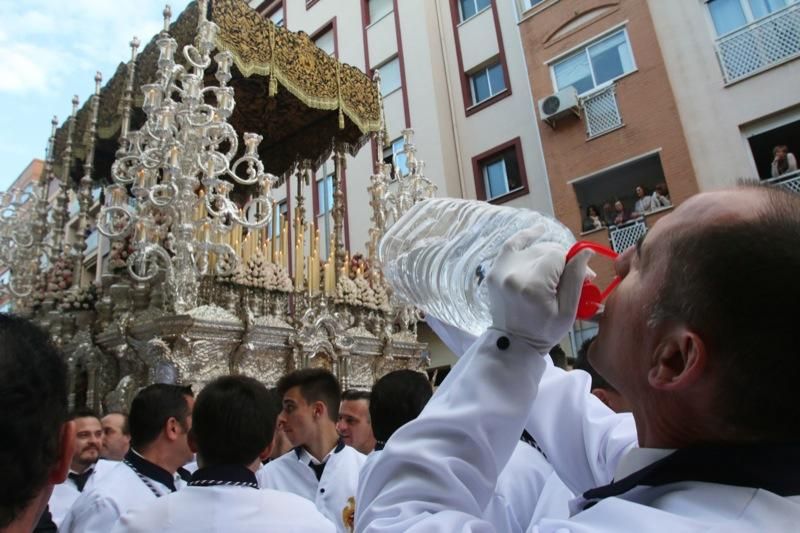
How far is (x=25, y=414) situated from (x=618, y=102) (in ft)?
39.7

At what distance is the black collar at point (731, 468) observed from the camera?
71 centimetres

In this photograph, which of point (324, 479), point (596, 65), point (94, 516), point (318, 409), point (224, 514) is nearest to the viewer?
point (224, 514)

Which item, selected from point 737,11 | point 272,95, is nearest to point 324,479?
point 272,95

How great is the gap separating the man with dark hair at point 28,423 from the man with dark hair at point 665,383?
0.54m

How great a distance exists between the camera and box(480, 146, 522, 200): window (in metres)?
12.8

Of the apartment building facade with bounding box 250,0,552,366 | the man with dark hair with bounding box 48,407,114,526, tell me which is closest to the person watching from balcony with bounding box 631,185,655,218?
the apartment building facade with bounding box 250,0,552,366

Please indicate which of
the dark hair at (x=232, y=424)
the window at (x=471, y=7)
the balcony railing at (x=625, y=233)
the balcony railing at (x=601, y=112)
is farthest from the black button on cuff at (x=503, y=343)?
the window at (x=471, y=7)

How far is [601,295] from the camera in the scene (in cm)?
104

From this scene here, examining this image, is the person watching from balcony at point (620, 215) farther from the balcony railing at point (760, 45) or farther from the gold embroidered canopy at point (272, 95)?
the gold embroidered canopy at point (272, 95)

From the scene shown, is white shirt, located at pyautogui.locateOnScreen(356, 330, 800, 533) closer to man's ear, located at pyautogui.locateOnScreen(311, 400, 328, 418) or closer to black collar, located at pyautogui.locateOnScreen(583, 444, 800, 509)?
black collar, located at pyautogui.locateOnScreen(583, 444, 800, 509)

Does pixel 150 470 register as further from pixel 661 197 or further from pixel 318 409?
pixel 661 197

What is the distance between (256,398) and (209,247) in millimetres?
3451

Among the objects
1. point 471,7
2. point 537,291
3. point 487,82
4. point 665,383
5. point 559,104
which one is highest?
point 471,7

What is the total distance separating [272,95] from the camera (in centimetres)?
711
